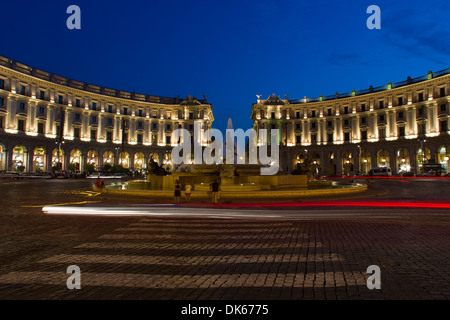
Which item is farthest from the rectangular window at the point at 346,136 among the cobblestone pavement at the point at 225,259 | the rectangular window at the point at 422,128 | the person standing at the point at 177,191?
the cobblestone pavement at the point at 225,259

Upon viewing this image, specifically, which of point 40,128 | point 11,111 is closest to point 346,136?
point 40,128

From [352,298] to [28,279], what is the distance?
511 cm

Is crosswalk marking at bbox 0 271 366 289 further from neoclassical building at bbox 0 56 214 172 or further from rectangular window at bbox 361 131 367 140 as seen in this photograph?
rectangular window at bbox 361 131 367 140

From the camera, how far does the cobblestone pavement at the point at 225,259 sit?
14.5 ft

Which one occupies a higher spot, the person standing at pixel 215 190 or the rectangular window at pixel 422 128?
the rectangular window at pixel 422 128

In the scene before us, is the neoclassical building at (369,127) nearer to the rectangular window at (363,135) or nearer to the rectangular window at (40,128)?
the rectangular window at (363,135)

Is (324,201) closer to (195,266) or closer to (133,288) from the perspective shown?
(195,266)

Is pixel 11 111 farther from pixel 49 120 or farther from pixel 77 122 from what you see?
pixel 77 122

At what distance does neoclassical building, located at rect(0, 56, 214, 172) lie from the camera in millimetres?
58281

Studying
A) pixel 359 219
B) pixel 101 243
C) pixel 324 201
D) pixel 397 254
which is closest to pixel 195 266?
pixel 101 243

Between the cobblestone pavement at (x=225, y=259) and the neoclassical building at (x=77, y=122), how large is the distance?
52.9 meters

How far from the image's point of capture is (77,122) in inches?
2859
